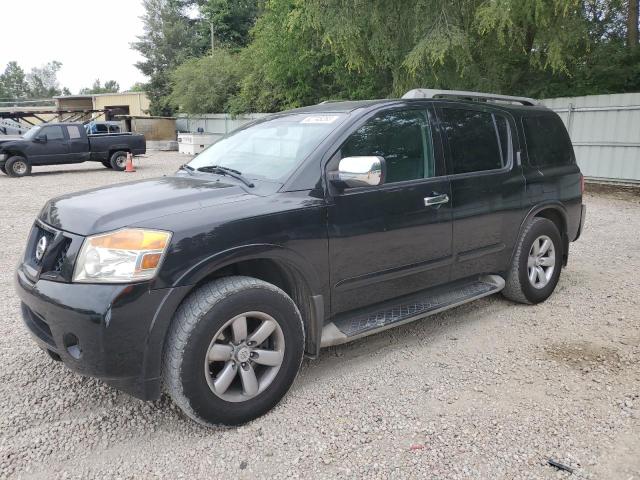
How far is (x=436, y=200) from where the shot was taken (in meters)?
3.73

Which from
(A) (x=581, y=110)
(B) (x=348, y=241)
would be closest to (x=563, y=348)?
(B) (x=348, y=241)

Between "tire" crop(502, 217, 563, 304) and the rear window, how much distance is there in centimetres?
57

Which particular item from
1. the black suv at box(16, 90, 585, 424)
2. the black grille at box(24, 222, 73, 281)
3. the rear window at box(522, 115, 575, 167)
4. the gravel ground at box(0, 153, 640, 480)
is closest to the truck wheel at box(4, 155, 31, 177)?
the gravel ground at box(0, 153, 640, 480)

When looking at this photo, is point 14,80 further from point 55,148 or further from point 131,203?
point 131,203

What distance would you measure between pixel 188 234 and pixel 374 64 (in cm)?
1323

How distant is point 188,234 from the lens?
8.67 ft

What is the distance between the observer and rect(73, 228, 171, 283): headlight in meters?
2.52

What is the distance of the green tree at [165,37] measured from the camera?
163 ft

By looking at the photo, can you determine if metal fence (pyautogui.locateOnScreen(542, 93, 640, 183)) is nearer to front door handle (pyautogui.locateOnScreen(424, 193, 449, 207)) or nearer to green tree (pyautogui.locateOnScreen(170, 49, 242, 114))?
front door handle (pyautogui.locateOnScreen(424, 193, 449, 207))

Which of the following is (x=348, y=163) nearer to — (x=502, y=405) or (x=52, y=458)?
(x=502, y=405)

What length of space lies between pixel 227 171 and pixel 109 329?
1.42 meters

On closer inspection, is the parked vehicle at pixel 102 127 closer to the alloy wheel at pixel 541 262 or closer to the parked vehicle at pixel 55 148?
the parked vehicle at pixel 55 148

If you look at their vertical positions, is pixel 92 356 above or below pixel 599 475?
above

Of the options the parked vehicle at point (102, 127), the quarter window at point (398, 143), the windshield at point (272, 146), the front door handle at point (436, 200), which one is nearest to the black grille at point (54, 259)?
the windshield at point (272, 146)
